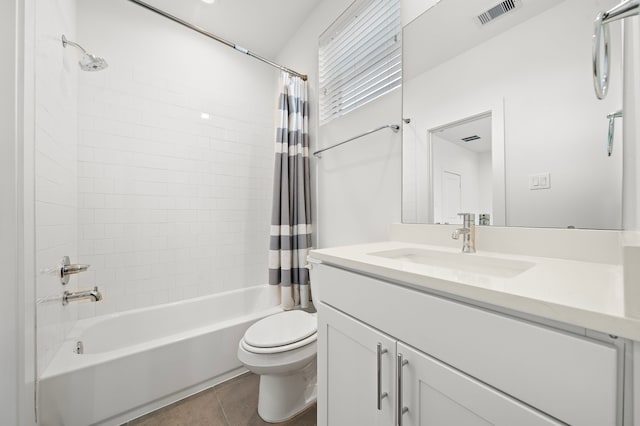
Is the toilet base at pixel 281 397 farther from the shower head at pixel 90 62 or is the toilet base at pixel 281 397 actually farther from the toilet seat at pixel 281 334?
the shower head at pixel 90 62

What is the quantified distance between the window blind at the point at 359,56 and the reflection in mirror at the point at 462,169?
0.48m

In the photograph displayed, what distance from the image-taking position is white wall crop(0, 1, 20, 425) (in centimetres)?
85

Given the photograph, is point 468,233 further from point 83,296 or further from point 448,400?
point 83,296

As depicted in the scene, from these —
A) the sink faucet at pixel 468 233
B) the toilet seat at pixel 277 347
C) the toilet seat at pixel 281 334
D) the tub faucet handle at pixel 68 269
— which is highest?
the sink faucet at pixel 468 233

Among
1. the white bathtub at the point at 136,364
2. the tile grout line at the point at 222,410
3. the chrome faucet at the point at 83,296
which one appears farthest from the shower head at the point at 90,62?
the tile grout line at the point at 222,410

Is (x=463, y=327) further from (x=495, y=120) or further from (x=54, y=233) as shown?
(x=54, y=233)

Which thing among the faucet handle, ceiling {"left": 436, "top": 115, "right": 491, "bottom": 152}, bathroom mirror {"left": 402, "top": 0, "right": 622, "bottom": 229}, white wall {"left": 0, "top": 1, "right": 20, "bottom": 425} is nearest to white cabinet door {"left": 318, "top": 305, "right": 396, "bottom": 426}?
the faucet handle

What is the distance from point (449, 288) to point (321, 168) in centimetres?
149

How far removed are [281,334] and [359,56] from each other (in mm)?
1729

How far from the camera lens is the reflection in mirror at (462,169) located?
3.24 ft

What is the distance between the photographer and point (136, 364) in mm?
1312

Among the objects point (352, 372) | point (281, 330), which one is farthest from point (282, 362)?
point (352, 372)

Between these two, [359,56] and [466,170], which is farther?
[359,56]

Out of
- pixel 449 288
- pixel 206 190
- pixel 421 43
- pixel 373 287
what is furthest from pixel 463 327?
pixel 206 190
